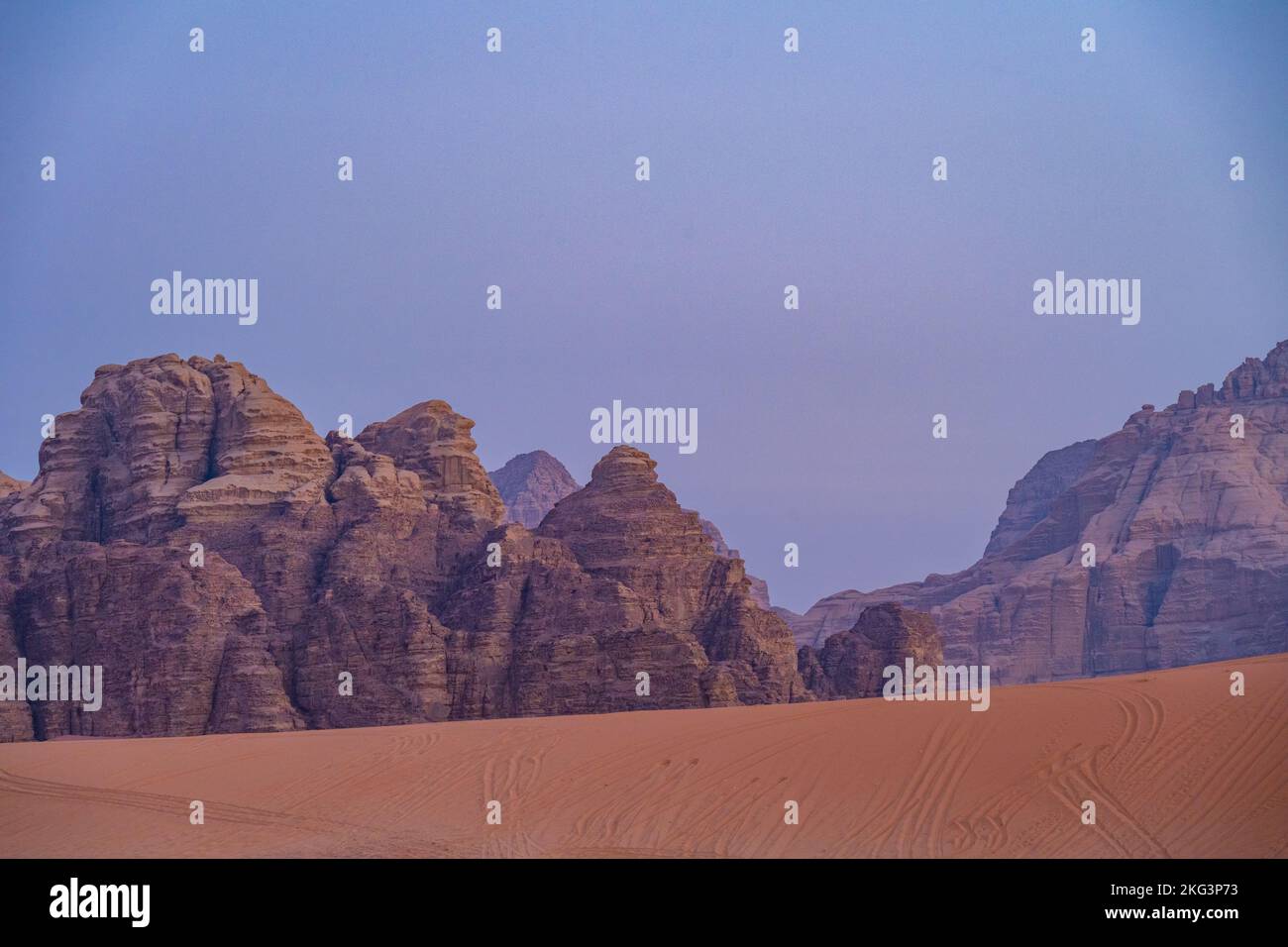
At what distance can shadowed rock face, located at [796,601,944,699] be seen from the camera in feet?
260

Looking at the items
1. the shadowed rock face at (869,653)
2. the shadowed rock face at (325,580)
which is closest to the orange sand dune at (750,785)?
the shadowed rock face at (325,580)

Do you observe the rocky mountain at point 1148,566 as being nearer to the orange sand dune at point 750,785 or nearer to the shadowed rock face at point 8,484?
the shadowed rock face at point 8,484

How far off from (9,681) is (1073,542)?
10608 cm

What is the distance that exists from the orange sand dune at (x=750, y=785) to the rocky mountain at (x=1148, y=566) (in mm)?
84878

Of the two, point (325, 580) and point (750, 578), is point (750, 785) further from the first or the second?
point (750, 578)

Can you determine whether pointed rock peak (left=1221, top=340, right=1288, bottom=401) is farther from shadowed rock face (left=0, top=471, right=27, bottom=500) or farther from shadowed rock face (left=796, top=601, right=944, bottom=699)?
shadowed rock face (left=0, top=471, right=27, bottom=500)

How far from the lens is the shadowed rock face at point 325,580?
2618 inches

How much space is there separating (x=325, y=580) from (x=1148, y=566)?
82.2 metres
